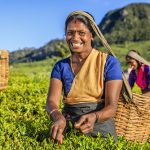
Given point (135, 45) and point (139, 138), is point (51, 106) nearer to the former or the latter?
point (139, 138)

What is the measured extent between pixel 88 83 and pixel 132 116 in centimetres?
87

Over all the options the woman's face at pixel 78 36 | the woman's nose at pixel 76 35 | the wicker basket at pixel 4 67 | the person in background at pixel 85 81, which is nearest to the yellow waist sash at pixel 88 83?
the person in background at pixel 85 81

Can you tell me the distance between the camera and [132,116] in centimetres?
551

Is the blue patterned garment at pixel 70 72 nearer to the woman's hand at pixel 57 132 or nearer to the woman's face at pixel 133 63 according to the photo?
the woman's hand at pixel 57 132

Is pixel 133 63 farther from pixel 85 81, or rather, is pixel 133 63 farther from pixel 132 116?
pixel 85 81

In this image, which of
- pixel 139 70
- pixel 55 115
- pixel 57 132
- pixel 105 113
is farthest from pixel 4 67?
pixel 57 132

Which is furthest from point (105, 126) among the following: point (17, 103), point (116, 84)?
point (17, 103)

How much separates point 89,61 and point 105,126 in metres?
0.73

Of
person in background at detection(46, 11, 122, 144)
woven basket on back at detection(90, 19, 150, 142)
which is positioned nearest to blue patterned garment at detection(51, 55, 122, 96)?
person in background at detection(46, 11, 122, 144)

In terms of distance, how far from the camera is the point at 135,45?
174 metres

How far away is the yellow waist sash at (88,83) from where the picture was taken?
495 cm

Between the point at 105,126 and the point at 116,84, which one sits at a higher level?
the point at 116,84

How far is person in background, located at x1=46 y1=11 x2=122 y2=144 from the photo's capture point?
4883mm

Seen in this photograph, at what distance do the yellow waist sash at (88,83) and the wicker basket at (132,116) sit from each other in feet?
1.97
